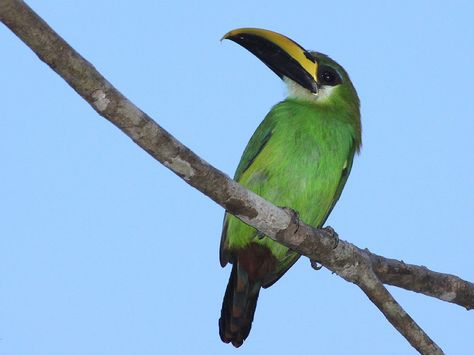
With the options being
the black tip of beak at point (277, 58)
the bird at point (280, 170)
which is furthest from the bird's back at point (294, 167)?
the black tip of beak at point (277, 58)

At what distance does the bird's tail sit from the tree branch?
2.67ft

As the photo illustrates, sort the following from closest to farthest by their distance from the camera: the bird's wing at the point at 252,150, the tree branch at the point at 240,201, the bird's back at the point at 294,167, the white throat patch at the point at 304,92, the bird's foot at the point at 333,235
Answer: the tree branch at the point at 240,201 → the bird's foot at the point at 333,235 → the bird's back at the point at 294,167 → the bird's wing at the point at 252,150 → the white throat patch at the point at 304,92

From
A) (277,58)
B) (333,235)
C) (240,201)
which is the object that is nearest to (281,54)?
(277,58)

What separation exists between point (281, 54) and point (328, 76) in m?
0.49

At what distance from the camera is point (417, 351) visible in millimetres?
4914

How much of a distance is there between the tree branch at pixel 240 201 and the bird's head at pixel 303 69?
1488mm

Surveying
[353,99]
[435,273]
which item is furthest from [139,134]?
[353,99]

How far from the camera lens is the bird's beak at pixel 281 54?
5.97 metres

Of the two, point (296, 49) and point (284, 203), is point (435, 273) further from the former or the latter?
point (296, 49)

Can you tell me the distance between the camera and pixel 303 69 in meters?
6.36

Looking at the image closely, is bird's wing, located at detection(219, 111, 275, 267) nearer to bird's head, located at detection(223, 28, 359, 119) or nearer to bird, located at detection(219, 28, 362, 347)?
bird, located at detection(219, 28, 362, 347)

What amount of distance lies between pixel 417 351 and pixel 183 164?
5.98 ft

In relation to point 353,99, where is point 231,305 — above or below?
below

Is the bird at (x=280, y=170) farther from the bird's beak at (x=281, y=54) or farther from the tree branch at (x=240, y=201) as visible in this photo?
the tree branch at (x=240, y=201)
